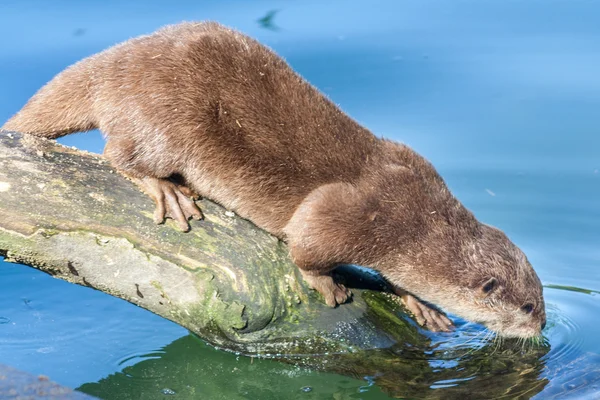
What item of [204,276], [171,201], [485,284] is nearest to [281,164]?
[171,201]

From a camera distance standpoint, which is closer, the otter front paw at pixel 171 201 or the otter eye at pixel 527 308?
the otter front paw at pixel 171 201

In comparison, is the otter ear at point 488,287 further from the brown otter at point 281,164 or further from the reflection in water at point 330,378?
the reflection in water at point 330,378

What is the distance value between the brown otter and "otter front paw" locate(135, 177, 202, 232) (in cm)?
1

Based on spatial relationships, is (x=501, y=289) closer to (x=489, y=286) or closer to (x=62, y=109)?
(x=489, y=286)

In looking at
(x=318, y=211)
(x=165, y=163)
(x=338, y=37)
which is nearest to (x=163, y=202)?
(x=165, y=163)

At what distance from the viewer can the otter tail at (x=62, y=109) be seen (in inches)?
210

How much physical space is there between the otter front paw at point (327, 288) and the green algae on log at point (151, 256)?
4cm

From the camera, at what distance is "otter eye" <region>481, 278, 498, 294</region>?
5.41 metres

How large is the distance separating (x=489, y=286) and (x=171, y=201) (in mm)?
1756

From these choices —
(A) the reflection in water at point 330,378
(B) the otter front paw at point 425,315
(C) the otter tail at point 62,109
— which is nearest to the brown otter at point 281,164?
(C) the otter tail at point 62,109

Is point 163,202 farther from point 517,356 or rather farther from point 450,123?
point 450,123

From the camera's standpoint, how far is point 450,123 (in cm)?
800

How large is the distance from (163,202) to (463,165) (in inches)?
127

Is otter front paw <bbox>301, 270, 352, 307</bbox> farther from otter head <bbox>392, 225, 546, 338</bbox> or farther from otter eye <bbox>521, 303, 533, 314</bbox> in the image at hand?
otter eye <bbox>521, 303, 533, 314</bbox>
